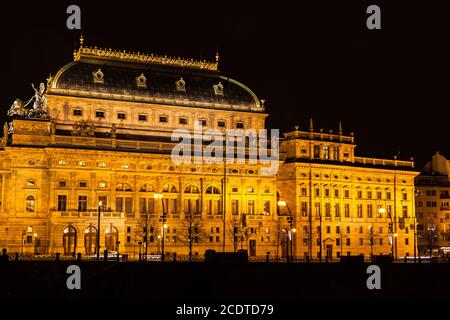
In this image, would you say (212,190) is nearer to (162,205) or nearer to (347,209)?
(162,205)

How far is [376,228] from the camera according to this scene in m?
149

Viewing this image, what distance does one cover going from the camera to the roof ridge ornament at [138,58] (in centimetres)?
13712

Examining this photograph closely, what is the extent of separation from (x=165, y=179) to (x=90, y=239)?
1700cm

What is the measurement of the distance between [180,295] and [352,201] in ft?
232

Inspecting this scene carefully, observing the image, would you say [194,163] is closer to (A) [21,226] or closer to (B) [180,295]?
(A) [21,226]

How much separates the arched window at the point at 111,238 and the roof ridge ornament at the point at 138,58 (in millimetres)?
31649

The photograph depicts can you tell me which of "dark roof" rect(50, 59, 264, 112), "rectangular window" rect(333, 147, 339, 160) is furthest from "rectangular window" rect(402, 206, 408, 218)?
"dark roof" rect(50, 59, 264, 112)

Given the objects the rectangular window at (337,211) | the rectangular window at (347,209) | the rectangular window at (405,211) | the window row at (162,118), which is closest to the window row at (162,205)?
the rectangular window at (337,211)

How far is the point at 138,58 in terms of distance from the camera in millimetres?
141250

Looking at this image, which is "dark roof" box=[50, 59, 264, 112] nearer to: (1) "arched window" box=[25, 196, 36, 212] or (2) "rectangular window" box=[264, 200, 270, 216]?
(2) "rectangular window" box=[264, 200, 270, 216]

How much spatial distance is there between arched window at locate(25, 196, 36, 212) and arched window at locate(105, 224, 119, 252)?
37.9 feet

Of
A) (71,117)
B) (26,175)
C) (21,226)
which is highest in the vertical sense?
(71,117)

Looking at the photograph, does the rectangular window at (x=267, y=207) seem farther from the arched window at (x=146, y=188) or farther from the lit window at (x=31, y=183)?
the lit window at (x=31, y=183)
